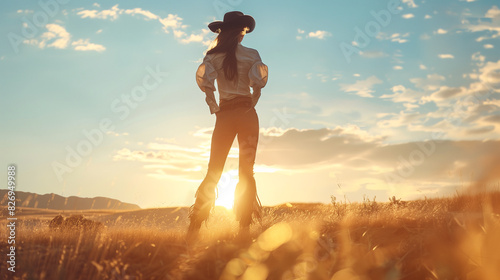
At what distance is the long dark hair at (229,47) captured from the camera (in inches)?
228

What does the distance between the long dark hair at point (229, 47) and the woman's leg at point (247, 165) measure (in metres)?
0.60

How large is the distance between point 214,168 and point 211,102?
90cm

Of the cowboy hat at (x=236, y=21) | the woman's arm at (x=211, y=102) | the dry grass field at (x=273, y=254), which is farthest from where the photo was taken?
the cowboy hat at (x=236, y=21)

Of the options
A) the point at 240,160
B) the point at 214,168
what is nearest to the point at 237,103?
the point at 240,160

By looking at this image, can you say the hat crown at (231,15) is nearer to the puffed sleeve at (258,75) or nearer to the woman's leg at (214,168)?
the puffed sleeve at (258,75)

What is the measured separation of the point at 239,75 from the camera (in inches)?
228

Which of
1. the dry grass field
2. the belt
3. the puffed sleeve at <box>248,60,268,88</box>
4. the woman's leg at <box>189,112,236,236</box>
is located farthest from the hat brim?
the dry grass field

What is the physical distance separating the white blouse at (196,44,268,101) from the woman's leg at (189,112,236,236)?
0.36 m

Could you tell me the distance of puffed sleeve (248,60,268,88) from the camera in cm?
575

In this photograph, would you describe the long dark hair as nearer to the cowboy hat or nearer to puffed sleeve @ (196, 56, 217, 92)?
the cowboy hat

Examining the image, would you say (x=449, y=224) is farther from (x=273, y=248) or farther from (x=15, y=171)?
(x=15, y=171)

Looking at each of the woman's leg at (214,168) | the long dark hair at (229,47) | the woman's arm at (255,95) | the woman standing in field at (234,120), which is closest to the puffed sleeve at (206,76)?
the woman standing in field at (234,120)

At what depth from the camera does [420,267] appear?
4074 mm

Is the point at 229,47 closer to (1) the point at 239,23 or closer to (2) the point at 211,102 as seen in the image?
(1) the point at 239,23
